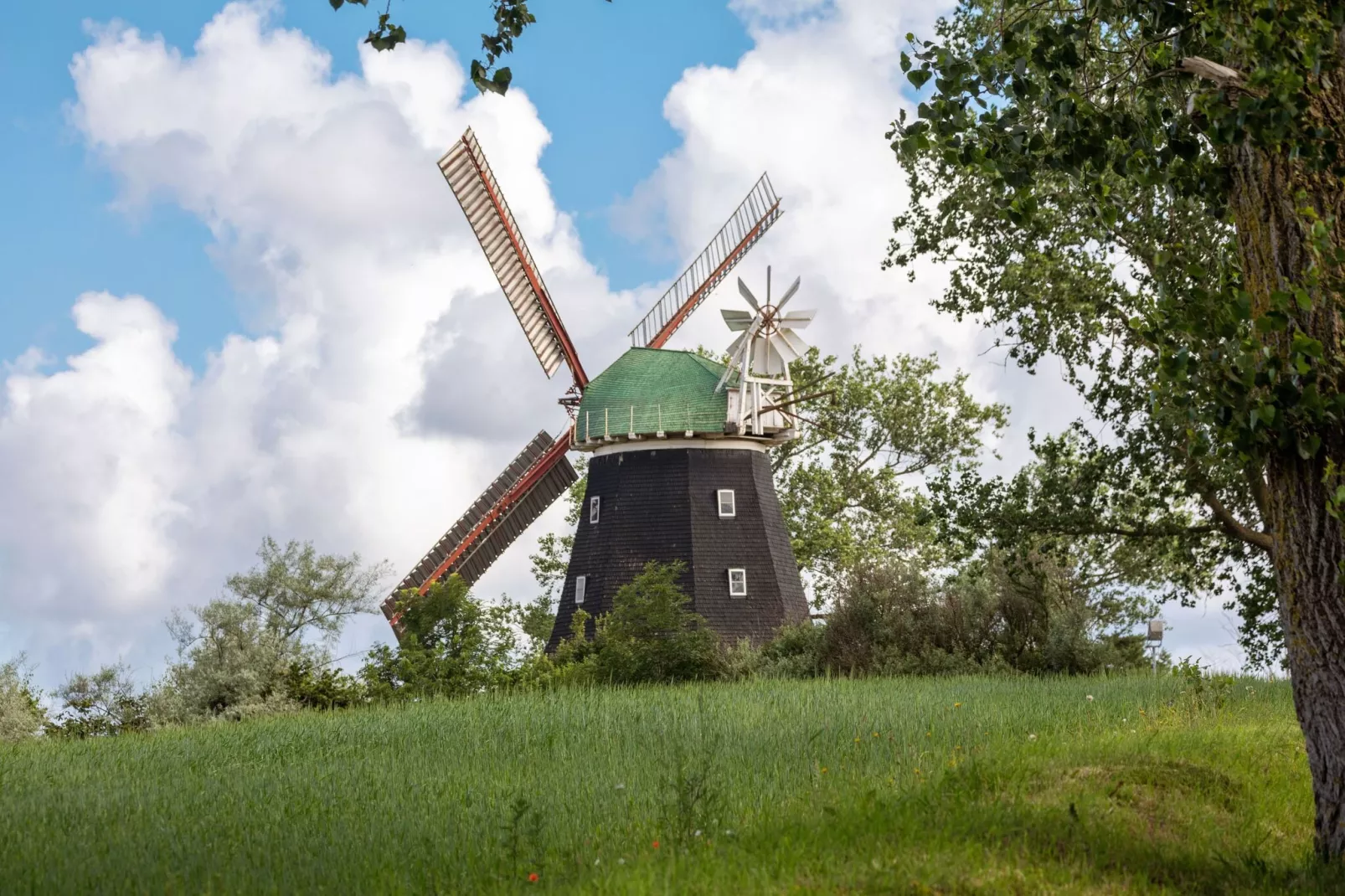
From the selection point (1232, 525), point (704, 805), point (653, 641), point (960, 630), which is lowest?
point (704, 805)

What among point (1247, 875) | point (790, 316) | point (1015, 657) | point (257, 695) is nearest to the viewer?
point (1247, 875)

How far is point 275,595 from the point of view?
31.3 m

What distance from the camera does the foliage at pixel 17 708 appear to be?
21.9m

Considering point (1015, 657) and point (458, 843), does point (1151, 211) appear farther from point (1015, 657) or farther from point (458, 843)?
point (458, 843)

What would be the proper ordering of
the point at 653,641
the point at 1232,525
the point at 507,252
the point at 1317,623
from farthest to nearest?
the point at 507,252 → the point at 653,641 → the point at 1232,525 → the point at 1317,623

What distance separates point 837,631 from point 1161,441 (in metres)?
9.19

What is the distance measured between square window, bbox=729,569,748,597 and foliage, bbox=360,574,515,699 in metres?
6.34

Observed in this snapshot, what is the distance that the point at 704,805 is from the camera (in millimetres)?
8680

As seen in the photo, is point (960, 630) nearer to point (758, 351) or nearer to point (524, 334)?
point (758, 351)

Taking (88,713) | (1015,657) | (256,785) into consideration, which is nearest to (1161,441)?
(1015,657)

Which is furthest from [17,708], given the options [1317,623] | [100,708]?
[1317,623]

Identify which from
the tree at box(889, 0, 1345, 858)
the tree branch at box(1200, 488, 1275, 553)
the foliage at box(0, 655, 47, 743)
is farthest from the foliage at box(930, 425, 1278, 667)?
the foliage at box(0, 655, 47, 743)

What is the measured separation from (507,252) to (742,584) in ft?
34.6

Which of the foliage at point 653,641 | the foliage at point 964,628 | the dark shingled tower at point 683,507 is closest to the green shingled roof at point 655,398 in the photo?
the dark shingled tower at point 683,507
